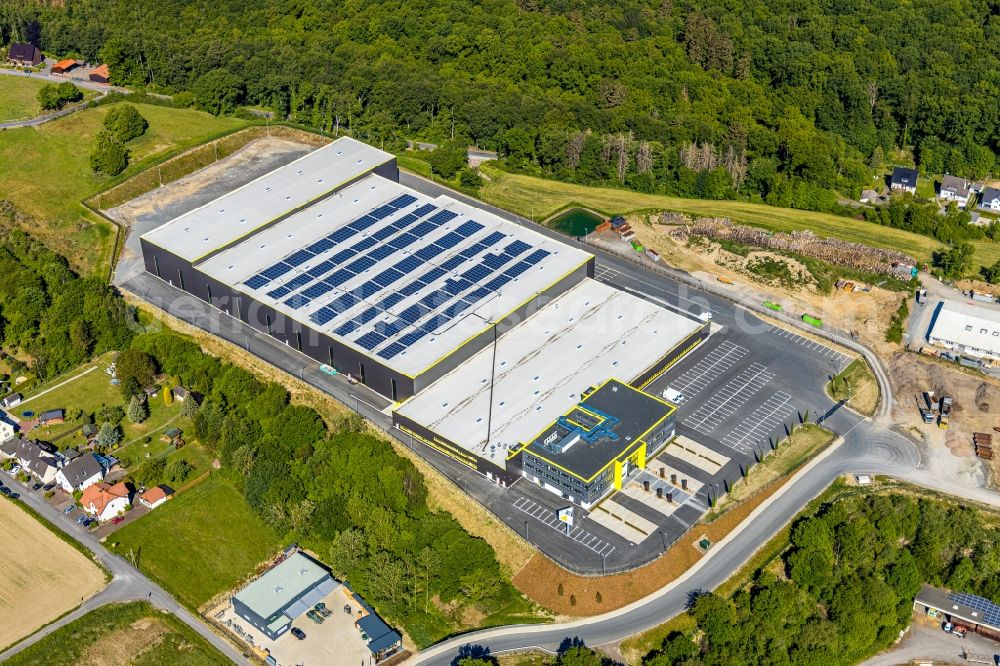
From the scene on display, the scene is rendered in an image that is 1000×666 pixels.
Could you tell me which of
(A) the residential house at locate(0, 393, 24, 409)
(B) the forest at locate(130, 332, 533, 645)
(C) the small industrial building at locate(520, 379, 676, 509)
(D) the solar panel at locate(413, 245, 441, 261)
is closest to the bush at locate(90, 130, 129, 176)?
(B) the forest at locate(130, 332, 533, 645)

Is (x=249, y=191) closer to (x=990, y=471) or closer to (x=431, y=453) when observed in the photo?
(x=431, y=453)

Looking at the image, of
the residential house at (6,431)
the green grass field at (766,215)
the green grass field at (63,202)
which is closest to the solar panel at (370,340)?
the residential house at (6,431)

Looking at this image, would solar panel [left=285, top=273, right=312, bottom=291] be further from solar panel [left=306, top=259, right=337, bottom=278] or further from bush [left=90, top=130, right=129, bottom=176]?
bush [left=90, top=130, right=129, bottom=176]

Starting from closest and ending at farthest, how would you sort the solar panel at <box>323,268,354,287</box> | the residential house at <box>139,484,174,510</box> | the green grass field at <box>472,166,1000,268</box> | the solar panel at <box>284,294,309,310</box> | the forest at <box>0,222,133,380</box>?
1. the residential house at <box>139,484,174,510</box>
2. the solar panel at <box>284,294,309,310</box>
3. the solar panel at <box>323,268,354,287</box>
4. the forest at <box>0,222,133,380</box>
5. the green grass field at <box>472,166,1000,268</box>

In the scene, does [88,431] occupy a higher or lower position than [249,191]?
lower

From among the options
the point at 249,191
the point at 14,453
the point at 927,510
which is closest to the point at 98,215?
the point at 249,191

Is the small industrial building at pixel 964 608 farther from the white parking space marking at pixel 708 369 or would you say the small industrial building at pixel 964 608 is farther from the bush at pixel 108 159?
the bush at pixel 108 159

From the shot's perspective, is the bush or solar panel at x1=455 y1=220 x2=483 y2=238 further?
the bush
